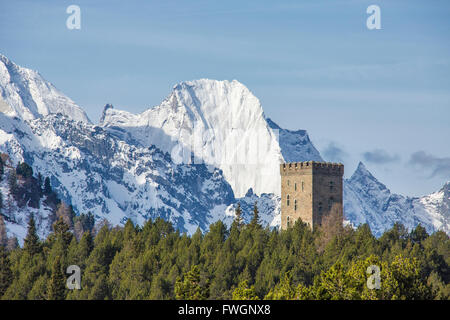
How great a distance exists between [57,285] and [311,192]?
46842mm

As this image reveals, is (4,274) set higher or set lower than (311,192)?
lower

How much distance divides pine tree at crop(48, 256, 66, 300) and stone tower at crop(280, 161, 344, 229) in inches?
1669

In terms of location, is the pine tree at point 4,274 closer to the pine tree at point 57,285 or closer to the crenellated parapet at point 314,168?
the pine tree at point 57,285

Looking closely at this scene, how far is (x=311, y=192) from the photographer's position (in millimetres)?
164375

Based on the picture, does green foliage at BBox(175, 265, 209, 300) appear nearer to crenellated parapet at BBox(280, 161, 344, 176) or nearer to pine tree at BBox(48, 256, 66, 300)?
pine tree at BBox(48, 256, 66, 300)

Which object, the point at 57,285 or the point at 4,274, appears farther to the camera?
the point at 4,274

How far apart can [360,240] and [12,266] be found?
60.1m

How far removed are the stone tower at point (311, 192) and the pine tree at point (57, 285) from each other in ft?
139

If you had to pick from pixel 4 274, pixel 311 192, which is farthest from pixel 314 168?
pixel 4 274

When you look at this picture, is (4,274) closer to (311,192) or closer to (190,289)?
(190,289)

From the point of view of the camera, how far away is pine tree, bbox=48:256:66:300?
144 m
